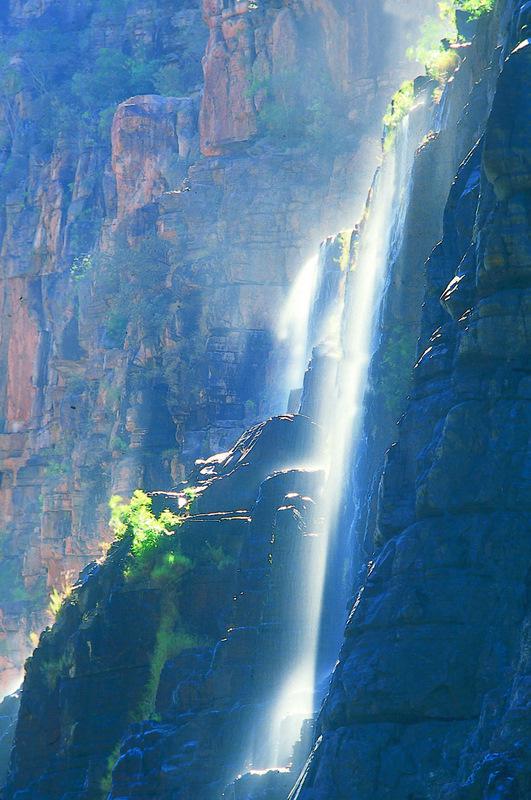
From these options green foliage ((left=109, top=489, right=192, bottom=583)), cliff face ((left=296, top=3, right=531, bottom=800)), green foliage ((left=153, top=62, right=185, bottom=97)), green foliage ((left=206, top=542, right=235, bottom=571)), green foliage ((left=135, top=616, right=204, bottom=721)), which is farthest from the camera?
green foliage ((left=153, top=62, right=185, bottom=97))

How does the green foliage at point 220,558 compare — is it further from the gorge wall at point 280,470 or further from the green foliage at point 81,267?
the green foliage at point 81,267

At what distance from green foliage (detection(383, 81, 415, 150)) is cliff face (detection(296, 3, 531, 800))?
Result: 16172 millimetres

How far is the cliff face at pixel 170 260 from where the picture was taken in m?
55.8

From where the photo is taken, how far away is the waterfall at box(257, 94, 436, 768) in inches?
1166

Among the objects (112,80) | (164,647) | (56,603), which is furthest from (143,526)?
(112,80)

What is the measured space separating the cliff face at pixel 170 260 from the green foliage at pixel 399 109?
13.7m

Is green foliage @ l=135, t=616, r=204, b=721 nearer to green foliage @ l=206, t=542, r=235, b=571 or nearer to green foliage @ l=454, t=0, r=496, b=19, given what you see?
green foliage @ l=206, t=542, r=235, b=571

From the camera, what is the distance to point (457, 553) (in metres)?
20.9

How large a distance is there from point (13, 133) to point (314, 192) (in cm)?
2782

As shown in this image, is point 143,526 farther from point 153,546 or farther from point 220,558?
point 220,558

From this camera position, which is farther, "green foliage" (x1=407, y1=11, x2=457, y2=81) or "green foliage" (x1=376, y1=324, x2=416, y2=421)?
"green foliage" (x1=407, y1=11, x2=457, y2=81)

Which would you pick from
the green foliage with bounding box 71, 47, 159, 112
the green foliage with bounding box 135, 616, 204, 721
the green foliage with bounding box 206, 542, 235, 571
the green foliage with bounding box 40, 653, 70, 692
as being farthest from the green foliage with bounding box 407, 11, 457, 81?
the green foliage with bounding box 71, 47, 159, 112

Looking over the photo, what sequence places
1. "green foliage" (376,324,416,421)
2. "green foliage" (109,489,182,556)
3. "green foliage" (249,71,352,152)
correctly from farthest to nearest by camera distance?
"green foliage" (249,71,352,152) → "green foliage" (109,489,182,556) → "green foliage" (376,324,416,421)

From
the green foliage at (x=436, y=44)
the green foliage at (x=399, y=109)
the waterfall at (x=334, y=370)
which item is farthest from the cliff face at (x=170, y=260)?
the green foliage at (x=399, y=109)
